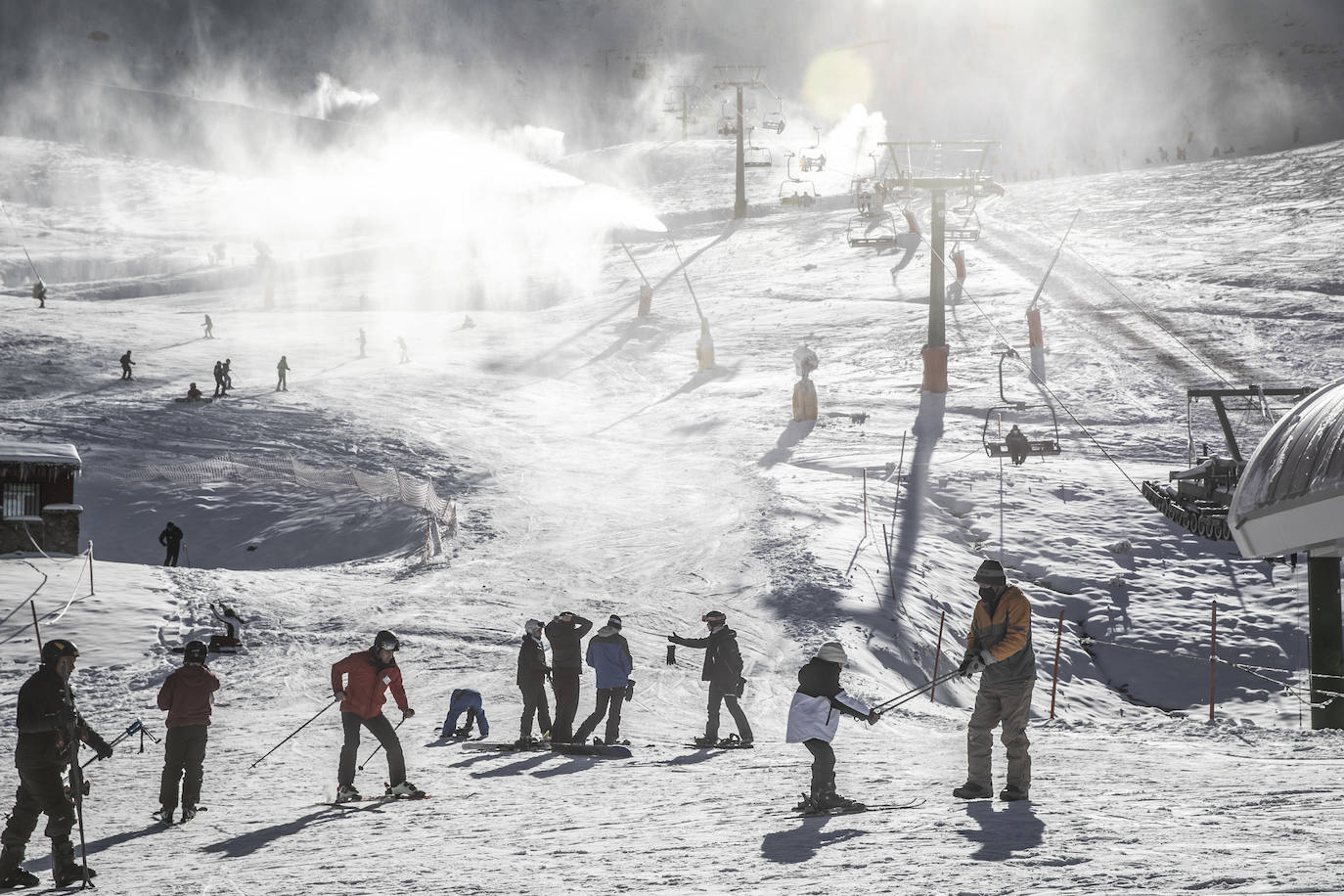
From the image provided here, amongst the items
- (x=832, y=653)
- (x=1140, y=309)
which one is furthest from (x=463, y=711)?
(x=1140, y=309)

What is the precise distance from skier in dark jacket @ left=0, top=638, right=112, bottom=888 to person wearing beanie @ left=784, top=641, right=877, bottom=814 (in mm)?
4600

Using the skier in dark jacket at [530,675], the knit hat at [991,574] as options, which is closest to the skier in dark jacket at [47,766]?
the skier in dark jacket at [530,675]

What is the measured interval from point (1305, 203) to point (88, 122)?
132 m

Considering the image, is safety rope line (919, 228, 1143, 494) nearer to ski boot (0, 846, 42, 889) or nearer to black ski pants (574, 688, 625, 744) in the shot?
black ski pants (574, 688, 625, 744)

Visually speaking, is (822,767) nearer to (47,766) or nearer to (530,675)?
(530,675)

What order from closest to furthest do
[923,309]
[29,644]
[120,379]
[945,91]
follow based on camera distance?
[29,644], [120,379], [923,309], [945,91]

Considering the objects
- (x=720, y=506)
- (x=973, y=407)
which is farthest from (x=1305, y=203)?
(x=720, y=506)

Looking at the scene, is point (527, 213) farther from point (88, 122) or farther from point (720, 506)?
point (88, 122)

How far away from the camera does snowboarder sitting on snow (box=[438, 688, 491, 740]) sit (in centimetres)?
1318

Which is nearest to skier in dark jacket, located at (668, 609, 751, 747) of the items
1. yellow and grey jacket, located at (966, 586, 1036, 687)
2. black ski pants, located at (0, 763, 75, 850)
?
yellow and grey jacket, located at (966, 586, 1036, 687)

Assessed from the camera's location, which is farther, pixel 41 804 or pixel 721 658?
pixel 721 658

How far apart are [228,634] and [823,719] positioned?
38.4 ft

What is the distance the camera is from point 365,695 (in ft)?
31.7

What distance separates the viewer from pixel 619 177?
3981 inches
